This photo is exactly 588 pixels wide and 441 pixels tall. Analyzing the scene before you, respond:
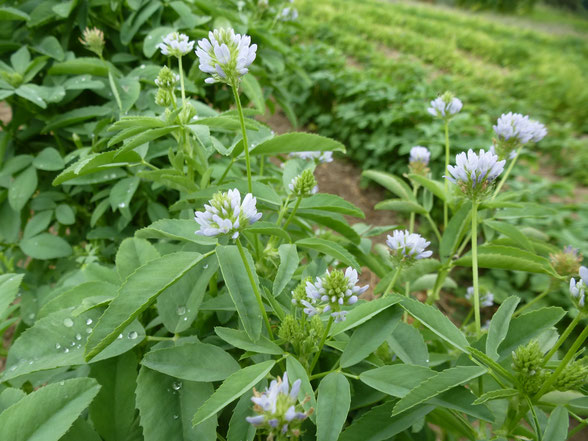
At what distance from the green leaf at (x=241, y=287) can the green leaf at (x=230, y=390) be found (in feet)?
0.16

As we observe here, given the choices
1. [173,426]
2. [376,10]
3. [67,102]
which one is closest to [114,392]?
[173,426]

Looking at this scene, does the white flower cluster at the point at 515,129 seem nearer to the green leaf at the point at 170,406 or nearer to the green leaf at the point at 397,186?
the green leaf at the point at 397,186

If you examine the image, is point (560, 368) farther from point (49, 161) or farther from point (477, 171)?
point (49, 161)

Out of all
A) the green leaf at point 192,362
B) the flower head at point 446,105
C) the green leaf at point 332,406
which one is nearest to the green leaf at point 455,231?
the flower head at point 446,105

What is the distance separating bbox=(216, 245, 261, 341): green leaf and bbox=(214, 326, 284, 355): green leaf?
Answer: 0.04 metres

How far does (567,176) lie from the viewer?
163 inches

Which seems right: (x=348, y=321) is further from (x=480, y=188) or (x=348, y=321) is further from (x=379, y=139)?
(x=379, y=139)

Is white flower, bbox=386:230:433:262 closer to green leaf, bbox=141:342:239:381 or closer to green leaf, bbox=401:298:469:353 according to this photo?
green leaf, bbox=401:298:469:353

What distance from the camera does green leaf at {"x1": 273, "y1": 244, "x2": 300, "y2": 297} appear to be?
722 millimetres

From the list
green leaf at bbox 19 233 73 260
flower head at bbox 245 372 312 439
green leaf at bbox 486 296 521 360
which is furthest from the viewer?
green leaf at bbox 19 233 73 260

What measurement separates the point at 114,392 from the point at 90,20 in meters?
1.32

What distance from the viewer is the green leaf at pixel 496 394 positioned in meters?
0.61

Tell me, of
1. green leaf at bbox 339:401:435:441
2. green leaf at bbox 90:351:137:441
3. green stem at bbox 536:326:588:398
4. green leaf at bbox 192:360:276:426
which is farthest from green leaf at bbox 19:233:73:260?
green stem at bbox 536:326:588:398

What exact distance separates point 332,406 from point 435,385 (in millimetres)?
156
